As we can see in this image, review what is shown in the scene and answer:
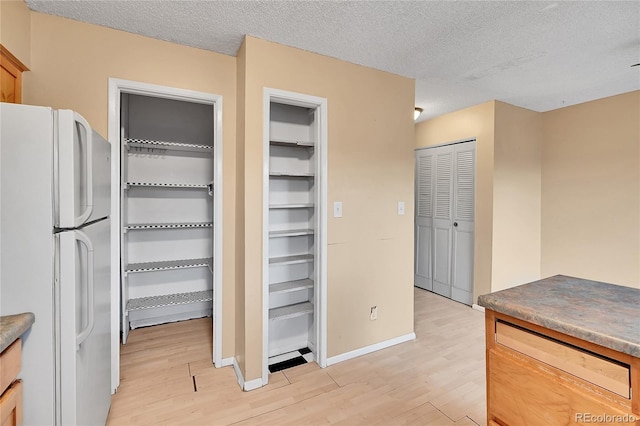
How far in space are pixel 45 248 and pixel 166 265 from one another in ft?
6.20

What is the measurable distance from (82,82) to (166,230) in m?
1.61

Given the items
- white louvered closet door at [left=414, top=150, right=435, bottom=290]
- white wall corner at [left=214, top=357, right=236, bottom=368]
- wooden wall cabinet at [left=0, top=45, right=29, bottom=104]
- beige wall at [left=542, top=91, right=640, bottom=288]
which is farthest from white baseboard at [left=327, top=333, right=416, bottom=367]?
wooden wall cabinet at [left=0, top=45, right=29, bottom=104]

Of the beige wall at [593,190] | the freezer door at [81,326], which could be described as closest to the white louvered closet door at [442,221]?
the beige wall at [593,190]

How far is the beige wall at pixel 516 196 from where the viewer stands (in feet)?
11.5

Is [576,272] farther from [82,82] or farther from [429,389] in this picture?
[82,82]

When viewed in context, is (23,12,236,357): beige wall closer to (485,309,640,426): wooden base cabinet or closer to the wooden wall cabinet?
the wooden wall cabinet

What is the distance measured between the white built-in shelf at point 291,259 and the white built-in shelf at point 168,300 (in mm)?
923

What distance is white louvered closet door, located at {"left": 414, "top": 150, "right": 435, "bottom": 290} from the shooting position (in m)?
4.33

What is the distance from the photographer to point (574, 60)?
8.13 ft

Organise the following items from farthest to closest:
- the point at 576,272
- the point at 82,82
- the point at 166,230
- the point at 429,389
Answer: the point at 576,272, the point at 166,230, the point at 429,389, the point at 82,82

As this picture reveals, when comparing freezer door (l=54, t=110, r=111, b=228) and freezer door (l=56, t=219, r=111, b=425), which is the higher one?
freezer door (l=54, t=110, r=111, b=228)

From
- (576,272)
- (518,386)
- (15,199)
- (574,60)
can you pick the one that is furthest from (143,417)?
(576,272)

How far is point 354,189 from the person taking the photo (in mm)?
2547

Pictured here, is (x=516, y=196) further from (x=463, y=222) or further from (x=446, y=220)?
(x=446, y=220)
